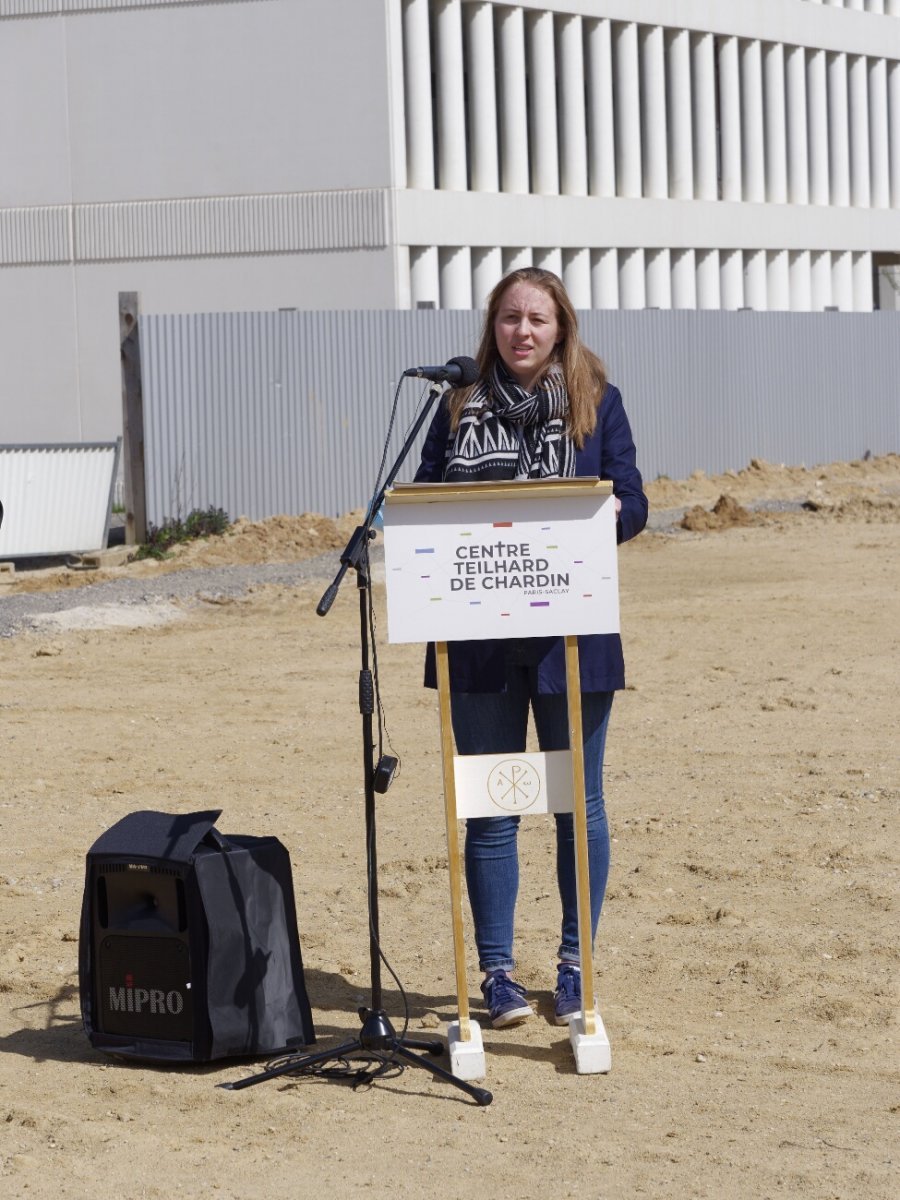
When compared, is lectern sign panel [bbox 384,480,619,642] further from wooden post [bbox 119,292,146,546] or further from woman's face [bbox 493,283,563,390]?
wooden post [bbox 119,292,146,546]

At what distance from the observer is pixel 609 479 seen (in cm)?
523

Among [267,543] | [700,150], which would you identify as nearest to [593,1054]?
[267,543]

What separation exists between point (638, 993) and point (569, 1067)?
2.56 ft

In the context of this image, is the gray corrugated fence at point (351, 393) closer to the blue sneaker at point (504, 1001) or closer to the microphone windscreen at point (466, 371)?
the blue sneaker at point (504, 1001)

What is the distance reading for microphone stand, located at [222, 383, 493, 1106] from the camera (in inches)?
193

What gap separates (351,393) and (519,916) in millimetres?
15057

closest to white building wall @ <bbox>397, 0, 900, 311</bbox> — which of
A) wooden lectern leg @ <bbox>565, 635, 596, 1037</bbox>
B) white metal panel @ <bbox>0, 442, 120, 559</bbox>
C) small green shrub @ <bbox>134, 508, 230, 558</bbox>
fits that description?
small green shrub @ <bbox>134, 508, 230, 558</bbox>

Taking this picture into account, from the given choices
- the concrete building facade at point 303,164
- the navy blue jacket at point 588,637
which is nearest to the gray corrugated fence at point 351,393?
the concrete building facade at point 303,164

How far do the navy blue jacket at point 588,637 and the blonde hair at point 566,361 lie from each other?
0.20 feet

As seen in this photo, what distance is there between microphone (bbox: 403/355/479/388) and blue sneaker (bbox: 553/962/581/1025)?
177cm

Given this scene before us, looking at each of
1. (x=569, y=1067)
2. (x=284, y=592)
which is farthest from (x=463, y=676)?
(x=284, y=592)

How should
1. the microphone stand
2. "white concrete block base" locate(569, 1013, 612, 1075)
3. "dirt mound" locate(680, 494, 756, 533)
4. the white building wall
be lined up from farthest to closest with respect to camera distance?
1. the white building wall
2. "dirt mound" locate(680, 494, 756, 533)
3. "white concrete block base" locate(569, 1013, 612, 1075)
4. the microphone stand

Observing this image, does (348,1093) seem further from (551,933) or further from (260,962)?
(551,933)

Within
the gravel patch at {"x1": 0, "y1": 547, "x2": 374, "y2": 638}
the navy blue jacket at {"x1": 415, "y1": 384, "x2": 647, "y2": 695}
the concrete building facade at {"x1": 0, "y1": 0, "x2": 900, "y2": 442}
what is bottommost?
the gravel patch at {"x1": 0, "y1": 547, "x2": 374, "y2": 638}
